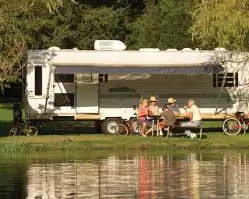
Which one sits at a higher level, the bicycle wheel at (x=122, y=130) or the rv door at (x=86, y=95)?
the rv door at (x=86, y=95)

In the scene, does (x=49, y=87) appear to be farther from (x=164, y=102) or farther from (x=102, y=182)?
(x=102, y=182)

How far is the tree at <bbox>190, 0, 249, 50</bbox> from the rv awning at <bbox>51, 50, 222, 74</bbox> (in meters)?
0.77

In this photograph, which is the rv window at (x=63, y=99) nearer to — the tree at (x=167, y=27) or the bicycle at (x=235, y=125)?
the bicycle at (x=235, y=125)

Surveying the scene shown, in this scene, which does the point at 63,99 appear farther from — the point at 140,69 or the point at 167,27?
the point at 167,27

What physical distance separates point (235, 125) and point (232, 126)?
0.11 m

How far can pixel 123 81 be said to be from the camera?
32.4m

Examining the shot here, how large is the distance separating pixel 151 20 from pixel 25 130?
19.4m

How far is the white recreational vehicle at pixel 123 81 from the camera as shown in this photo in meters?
31.6

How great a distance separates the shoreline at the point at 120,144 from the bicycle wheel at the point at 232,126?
11.0 ft

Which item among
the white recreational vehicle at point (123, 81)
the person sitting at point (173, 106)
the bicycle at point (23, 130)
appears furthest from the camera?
the white recreational vehicle at point (123, 81)

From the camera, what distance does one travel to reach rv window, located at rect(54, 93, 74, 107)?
3192 centimetres

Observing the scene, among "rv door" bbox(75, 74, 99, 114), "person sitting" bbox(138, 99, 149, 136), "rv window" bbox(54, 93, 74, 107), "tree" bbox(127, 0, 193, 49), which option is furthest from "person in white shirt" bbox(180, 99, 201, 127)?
"tree" bbox(127, 0, 193, 49)

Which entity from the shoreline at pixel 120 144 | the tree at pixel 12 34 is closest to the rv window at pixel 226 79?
the shoreline at pixel 120 144

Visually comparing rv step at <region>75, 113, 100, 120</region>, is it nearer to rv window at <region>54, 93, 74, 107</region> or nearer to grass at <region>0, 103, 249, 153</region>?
rv window at <region>54, 93, 74, 107</region>
